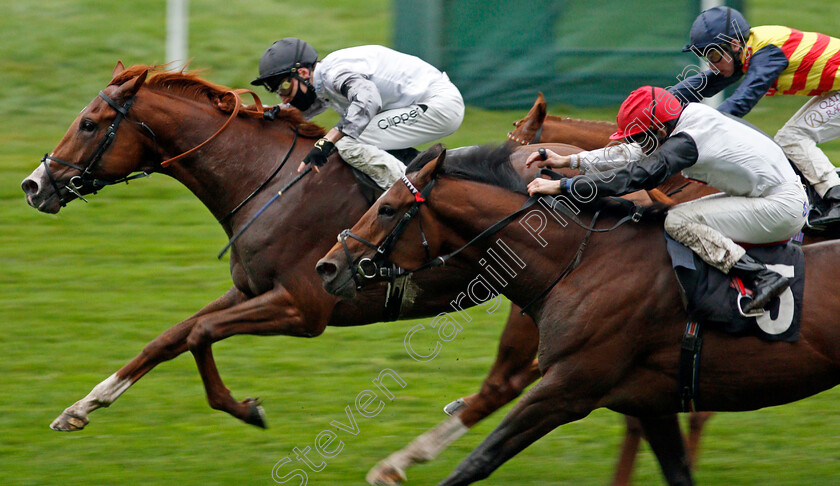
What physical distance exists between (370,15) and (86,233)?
21.4 ft

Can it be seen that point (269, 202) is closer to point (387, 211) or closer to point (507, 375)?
point (387, 211)

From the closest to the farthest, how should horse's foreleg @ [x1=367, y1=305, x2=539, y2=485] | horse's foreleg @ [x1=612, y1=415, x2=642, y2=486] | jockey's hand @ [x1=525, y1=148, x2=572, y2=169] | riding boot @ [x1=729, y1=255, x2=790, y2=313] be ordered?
riding boot @ [x1=729, y1=255, x2=790, y2=313]
jockey's hand @ [x1=525, y1=148, x2=572, y2=169]
horse's foreleg @ [x1=612, y1=415, x2=642, y2=486]
horse's foreleg @ [x1=367, y1=305, x2=539, y2=485]

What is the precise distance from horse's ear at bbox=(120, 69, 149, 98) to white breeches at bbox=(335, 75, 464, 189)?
1.12 meters

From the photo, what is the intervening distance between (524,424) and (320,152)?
78.6 inches

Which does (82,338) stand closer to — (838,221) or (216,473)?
(216,473)

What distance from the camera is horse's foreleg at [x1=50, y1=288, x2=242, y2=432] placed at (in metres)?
5.66

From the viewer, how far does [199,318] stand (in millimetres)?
5770

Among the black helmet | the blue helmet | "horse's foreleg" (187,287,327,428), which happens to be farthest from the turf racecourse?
the blue helmet

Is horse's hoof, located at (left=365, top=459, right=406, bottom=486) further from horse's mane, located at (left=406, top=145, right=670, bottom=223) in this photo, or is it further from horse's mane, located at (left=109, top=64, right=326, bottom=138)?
horse's mane, located at (left=109, top=64, right=326, bottom=138)

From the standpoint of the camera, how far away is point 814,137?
19.7 feet

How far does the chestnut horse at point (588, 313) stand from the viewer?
451 cm

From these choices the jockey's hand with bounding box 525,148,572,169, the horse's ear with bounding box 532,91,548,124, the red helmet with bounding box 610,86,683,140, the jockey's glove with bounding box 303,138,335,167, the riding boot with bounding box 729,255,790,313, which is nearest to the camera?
the riding boot with bounding box 729,255,790,313

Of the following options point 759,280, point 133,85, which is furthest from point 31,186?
point 759,280

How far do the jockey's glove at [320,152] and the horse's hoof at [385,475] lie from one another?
5.36 feet
